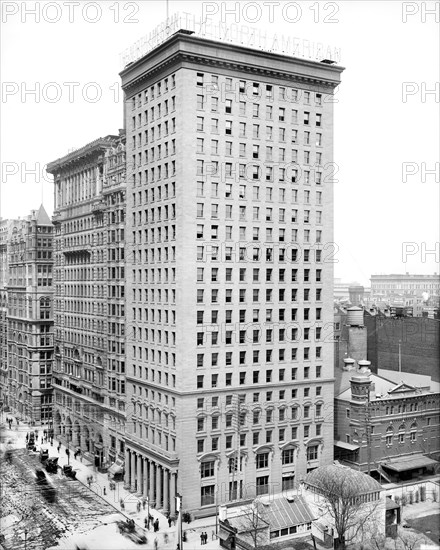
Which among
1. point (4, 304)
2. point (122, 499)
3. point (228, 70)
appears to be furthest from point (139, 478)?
point (4, 304)

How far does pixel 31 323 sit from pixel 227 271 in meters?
41.1

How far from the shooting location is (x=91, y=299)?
246 feet

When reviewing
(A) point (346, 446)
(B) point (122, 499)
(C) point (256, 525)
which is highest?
(A) point (346, 446)

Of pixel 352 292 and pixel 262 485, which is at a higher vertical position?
pixel 352 292

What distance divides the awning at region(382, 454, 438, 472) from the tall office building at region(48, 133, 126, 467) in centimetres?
2477

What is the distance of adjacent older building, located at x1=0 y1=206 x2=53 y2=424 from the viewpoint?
87750 millimetres

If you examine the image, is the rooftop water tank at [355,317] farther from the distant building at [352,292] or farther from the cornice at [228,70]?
the distant building at [352,292]

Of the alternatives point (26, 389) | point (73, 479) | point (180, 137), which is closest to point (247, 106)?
point (180, 137)

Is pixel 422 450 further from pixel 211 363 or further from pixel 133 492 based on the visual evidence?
pixel 133 492

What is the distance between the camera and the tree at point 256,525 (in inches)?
1791

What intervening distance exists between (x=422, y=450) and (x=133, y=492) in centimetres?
2678

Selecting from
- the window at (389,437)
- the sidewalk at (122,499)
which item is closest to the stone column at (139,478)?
the sidewalk at (122,499)

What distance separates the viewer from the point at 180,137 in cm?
5591

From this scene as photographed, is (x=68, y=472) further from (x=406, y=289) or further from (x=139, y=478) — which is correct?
(x=406, y=289)
